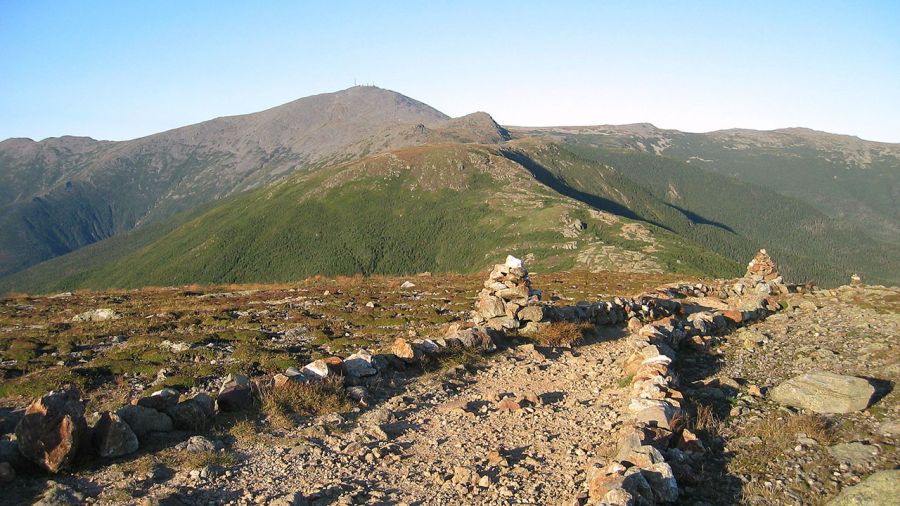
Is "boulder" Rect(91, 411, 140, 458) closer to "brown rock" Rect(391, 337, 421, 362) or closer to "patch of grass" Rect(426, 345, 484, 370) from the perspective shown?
"brown rock" Rect(391, 337, 421, 362)

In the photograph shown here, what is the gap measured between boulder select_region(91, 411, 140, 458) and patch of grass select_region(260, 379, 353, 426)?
336 cm

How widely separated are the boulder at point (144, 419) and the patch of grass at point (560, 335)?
49.3ft

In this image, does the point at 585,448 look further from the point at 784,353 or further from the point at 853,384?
the point at 784,353

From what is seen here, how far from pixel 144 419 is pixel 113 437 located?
0.99 m

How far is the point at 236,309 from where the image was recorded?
3928 centimetres

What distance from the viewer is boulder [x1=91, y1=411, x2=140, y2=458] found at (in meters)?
11.9

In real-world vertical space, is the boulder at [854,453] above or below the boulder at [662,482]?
below

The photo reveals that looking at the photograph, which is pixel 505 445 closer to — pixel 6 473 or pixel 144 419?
pixel 144 419

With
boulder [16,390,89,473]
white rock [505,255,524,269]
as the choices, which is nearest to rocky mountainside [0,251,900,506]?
boulder [16,390,89,473]

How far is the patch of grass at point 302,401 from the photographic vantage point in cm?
1480

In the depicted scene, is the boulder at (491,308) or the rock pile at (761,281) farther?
the rock pile at (761,281)

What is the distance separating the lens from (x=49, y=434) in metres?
11.2

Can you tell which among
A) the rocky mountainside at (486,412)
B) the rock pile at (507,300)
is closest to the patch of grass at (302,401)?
the rocky mountainside at (486,412)

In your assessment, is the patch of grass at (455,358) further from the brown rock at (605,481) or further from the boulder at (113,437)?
the boulder at (113,437)
